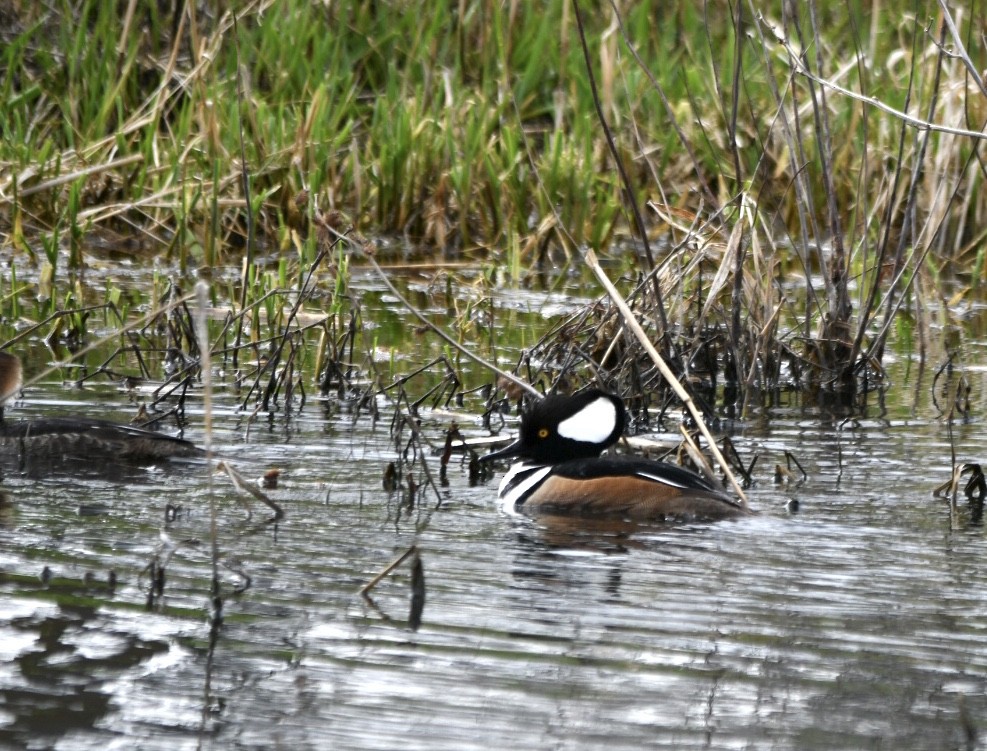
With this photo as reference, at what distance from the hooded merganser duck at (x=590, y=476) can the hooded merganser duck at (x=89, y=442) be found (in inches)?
49.7

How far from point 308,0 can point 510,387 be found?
663cm

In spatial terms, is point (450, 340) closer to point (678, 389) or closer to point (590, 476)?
point (590, 476)

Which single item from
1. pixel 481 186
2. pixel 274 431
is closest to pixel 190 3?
pixel 274 431

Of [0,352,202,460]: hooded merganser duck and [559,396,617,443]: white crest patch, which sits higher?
[559,396,617,443]: white crest patch

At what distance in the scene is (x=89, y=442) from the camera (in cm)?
673

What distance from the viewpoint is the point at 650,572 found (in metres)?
5.11

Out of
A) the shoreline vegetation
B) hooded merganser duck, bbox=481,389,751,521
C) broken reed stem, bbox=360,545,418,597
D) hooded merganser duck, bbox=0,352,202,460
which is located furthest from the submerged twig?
the shoreline vegetation

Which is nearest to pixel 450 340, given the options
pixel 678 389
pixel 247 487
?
pixel 678 389

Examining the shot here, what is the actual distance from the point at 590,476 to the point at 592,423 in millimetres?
466

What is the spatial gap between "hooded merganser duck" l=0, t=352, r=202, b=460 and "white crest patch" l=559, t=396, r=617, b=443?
1.44m

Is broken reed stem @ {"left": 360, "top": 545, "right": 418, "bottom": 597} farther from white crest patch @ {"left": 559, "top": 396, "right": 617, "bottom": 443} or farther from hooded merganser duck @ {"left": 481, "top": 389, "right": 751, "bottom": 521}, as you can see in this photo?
white crest patch @ {"left": 559, "top": 396, "right": 617, "bottom": 443}

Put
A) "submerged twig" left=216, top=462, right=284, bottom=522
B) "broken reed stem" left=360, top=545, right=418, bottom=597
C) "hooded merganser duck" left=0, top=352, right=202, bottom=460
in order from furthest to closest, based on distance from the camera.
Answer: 1. "hooded merganser duck" left=0, top=352, right=202, bottom=460
2. "submerged twig" left=216, top=462, right=284, bottom=522
3. "broken reed stem" left=360, top=545, right=418, bottom=597

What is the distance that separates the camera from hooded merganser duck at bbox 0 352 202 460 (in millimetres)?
6656

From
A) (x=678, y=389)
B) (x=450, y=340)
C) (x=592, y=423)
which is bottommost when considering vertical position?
(x=592, y=423)
